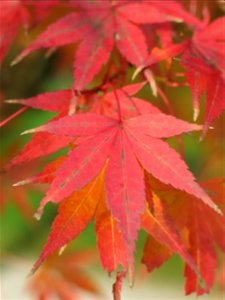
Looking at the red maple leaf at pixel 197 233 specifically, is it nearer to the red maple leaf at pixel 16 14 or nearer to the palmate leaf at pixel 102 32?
the palmate leaf at pixel 102 32

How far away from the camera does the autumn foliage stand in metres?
0.58

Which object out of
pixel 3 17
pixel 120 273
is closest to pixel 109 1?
pixel 3 17

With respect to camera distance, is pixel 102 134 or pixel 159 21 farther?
pixel 159 21

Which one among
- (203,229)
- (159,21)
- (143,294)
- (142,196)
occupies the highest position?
(159,21)

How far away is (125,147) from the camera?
2.03ft

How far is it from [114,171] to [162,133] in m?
0.07

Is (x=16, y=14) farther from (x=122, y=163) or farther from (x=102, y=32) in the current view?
(x=122, y=163)

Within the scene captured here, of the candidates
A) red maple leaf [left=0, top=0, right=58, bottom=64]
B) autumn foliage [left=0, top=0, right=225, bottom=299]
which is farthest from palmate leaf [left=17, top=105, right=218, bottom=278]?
red maple leaf [left=0, top=0, right=58, bottom=64]

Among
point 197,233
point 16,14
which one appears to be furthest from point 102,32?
point 197,233

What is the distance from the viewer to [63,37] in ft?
2.40

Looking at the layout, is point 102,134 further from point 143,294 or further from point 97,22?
point 143,294

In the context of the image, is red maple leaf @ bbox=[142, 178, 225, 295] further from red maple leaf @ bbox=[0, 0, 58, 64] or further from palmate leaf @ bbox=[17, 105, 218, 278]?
red maple leaf @ bbox=[0, 0, 58, 64]

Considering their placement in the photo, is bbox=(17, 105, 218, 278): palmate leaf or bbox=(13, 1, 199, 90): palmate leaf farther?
bbox=(13, 1, 199, 90): palmate leaf

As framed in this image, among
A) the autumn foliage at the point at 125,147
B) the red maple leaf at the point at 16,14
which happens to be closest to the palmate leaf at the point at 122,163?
the autumn foliage at the point at 125,147
